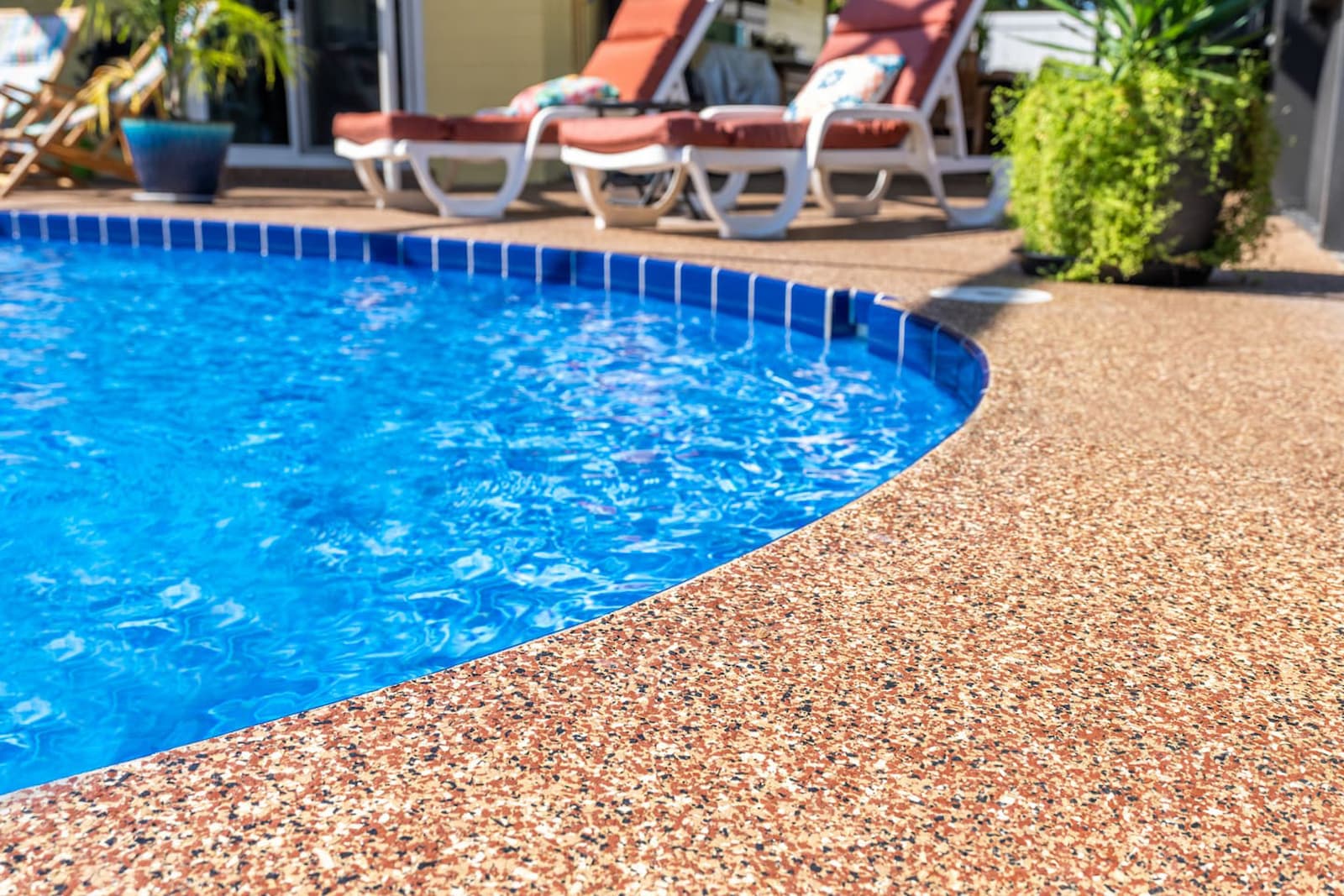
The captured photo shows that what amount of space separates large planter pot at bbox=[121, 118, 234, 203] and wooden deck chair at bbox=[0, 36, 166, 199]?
0.21m

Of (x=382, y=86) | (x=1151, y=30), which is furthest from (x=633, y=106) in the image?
(x=382, y=86)

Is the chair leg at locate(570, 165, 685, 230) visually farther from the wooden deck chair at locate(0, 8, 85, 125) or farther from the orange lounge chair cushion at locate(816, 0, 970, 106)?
the wooden deck chair at locate(0, 8, 85, 125)

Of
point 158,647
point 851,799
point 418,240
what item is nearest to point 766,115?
point 418,240

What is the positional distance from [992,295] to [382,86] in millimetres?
5685

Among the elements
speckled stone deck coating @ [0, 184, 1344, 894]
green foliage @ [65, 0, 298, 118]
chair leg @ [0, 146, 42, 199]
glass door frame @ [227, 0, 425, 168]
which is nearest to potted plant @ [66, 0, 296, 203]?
green foliage @ [65, 0, 298, 118]

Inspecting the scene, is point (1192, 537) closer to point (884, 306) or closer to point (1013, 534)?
point (1013, 534)

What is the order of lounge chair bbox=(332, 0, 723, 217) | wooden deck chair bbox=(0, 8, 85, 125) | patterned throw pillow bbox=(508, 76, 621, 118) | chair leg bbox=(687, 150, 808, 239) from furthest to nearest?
wooden deck chair bbox=(0, 8, 85, 125), patterned throw pillow bbox=(508, 76, 621, 118), lounge chair bbox=(332, 0, 723, 217), chair leg bbox=(687, 150, 808, 239)

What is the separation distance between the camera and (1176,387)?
267 cm

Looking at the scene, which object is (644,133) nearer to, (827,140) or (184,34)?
(827,140)

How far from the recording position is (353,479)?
264 cm

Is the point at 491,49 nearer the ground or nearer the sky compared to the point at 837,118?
nearer the sky

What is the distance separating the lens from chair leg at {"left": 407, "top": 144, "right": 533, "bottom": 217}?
6352 mm

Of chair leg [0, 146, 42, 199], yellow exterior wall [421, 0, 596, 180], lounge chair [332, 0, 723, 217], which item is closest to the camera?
lounge chair [332, 0, 723, 217]

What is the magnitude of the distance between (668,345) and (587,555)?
1.84 meters
